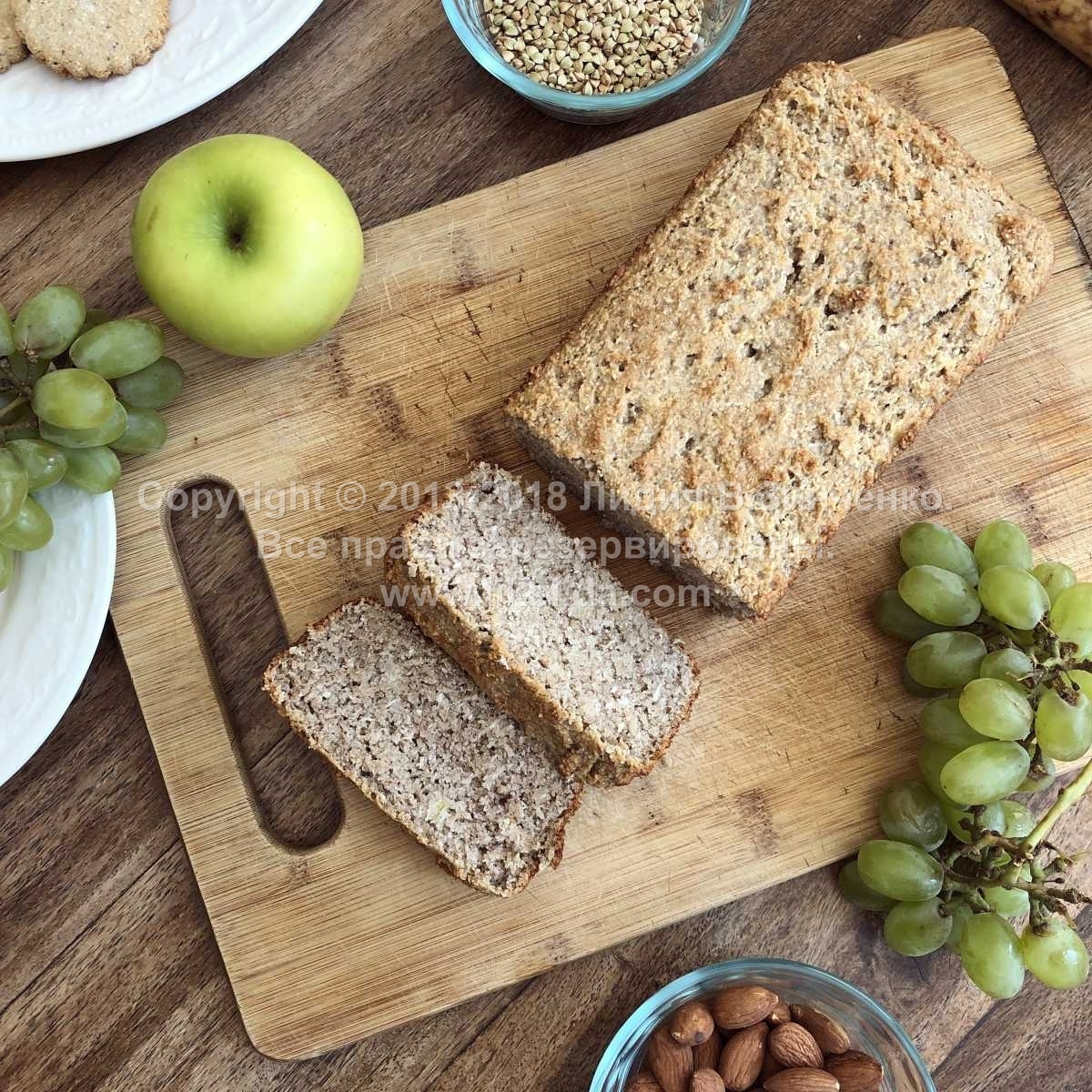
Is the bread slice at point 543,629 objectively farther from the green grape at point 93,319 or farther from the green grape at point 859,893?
the green grape at point 93,319

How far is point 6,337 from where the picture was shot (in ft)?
7.50

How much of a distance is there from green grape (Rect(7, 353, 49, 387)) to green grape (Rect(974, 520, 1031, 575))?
2.27 m

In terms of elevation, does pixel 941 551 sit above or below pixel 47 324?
below

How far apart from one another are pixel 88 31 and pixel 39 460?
3.65 feet

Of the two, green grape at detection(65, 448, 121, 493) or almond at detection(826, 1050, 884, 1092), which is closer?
almond at detection(826, 1050, 884, 1092)

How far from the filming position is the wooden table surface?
8.26 feet

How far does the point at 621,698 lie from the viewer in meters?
2.34

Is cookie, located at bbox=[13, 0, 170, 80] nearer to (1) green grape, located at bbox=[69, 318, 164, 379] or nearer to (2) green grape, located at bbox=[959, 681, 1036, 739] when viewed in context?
(1) green grape, located at bbox=[69, 318, 164, 379]

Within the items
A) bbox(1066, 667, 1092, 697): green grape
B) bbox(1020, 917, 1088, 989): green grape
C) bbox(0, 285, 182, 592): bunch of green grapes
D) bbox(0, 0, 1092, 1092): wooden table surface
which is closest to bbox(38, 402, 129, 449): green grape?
bbox(0, 285, 182, 592): bunch of green grapes

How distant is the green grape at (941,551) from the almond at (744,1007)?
1.08 metres

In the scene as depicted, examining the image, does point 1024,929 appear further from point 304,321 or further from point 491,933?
point 304,321

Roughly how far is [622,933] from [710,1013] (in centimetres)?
27

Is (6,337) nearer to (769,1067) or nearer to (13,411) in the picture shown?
(13,411)

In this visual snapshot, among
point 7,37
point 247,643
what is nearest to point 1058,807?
point 247,643
